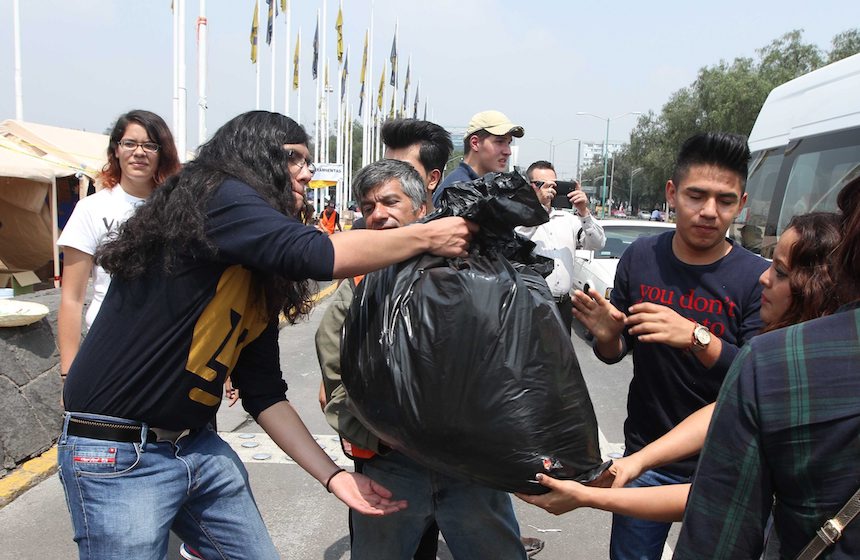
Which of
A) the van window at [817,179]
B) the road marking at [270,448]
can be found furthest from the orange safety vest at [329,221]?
the van window at [817,179]

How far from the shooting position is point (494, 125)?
3955 millimetres

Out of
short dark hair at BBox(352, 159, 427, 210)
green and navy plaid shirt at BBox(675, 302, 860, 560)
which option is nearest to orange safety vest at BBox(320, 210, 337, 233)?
short dark hair at BBox(352, 159, 427, 210)

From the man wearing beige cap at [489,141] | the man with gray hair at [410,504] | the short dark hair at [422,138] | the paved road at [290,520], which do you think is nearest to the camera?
the man with gray hair at [410,504]

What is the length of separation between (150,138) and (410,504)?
2.18 m

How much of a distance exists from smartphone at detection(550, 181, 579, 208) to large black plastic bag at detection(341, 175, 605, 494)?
10.8 feet

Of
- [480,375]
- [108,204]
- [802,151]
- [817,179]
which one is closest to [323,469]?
[480,375]

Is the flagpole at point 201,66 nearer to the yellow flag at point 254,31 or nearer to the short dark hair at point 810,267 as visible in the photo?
the yellow flag at point 254,31

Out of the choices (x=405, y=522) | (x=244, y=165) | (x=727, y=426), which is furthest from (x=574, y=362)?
(x=244, y=165)

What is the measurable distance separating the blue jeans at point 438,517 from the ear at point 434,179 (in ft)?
6.78

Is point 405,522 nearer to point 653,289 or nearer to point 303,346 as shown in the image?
point 653,289

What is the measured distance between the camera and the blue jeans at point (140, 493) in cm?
171

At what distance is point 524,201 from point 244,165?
2.43 ft

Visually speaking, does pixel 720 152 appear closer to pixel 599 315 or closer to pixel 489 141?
pixel 599 315

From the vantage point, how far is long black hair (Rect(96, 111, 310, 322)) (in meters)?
1.65
